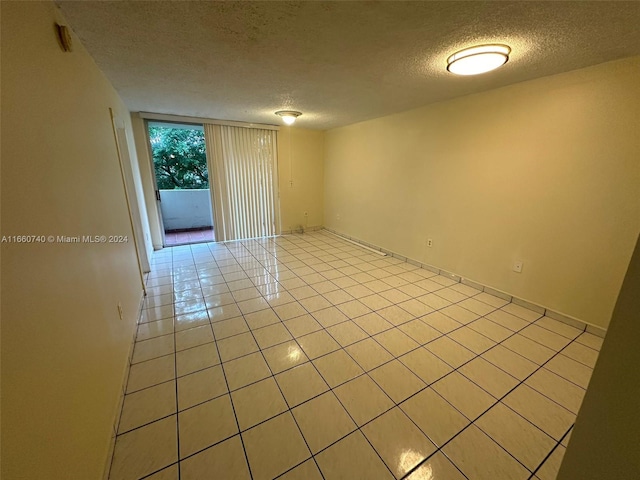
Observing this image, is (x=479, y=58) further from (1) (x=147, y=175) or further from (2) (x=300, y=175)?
(1) (x=147, y=175)

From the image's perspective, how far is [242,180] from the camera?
16.0 feet

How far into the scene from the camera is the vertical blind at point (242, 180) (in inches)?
178

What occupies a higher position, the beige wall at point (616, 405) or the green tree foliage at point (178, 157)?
the green tree foliage at point (178, 157)

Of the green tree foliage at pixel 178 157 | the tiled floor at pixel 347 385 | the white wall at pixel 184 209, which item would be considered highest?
the green tree foliage at pixel 178 157

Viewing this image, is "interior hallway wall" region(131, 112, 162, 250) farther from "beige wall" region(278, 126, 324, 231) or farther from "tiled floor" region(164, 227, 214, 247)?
"beige wall" region(278, 126, 324, 231)

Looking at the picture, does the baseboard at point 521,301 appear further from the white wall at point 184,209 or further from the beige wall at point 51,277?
the white wall at point 184,209

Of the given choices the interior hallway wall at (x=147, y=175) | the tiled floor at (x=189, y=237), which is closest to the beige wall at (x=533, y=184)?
the interior hallway wall at (x=147, y=175)

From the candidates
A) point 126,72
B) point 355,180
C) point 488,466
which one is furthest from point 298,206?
point 488,466

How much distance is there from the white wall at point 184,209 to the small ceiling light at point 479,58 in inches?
216

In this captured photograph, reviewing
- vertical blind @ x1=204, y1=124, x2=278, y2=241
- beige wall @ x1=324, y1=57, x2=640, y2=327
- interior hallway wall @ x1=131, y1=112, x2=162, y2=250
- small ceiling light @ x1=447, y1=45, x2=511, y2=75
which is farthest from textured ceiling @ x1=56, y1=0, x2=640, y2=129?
vertical blind @ x1=204, y1=124, x2=278, y2=241

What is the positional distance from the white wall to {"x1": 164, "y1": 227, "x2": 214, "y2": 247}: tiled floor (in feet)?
0.78

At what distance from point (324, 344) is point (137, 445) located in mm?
1282

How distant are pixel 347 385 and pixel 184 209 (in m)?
5.92

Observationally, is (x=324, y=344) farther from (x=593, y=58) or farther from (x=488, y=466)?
(x=593, y=58)
